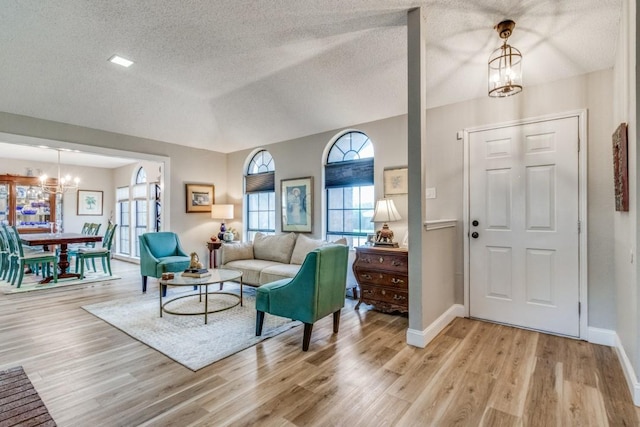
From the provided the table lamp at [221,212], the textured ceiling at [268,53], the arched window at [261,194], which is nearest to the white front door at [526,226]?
the textured ceiling at [268,53]

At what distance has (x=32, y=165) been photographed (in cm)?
790

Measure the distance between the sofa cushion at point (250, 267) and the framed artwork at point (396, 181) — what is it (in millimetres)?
1987

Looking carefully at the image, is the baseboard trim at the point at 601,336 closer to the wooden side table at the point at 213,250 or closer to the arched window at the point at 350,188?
the arched window at the point at 350,188

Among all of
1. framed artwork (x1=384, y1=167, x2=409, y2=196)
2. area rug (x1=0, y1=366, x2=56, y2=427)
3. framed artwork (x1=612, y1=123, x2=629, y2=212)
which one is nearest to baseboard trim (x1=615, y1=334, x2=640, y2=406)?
framed artwork (x1=612, y1=123, x2=629, y2=212)

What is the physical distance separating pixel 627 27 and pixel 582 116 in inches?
36.1

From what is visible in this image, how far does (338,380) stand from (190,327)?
172 centimetres

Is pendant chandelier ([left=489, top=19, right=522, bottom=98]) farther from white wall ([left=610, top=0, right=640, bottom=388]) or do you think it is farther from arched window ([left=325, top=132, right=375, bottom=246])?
arched window ([left=325, top=132, right=375, bottom=246])

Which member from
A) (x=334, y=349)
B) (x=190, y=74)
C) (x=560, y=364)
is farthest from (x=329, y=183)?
(x=560, y=364)

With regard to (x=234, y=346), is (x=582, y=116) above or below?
above

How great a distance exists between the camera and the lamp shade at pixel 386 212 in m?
3.81

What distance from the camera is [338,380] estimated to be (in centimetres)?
217

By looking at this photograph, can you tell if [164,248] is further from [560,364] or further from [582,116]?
[582,116]

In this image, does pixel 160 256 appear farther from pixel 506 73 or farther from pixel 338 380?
pixel 506 73

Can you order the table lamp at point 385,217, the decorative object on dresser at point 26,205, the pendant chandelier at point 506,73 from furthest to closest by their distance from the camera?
the decorative object on dresser at point 26,205, the table lamp at point 385,217, the pendant chandelier at point 506,73
